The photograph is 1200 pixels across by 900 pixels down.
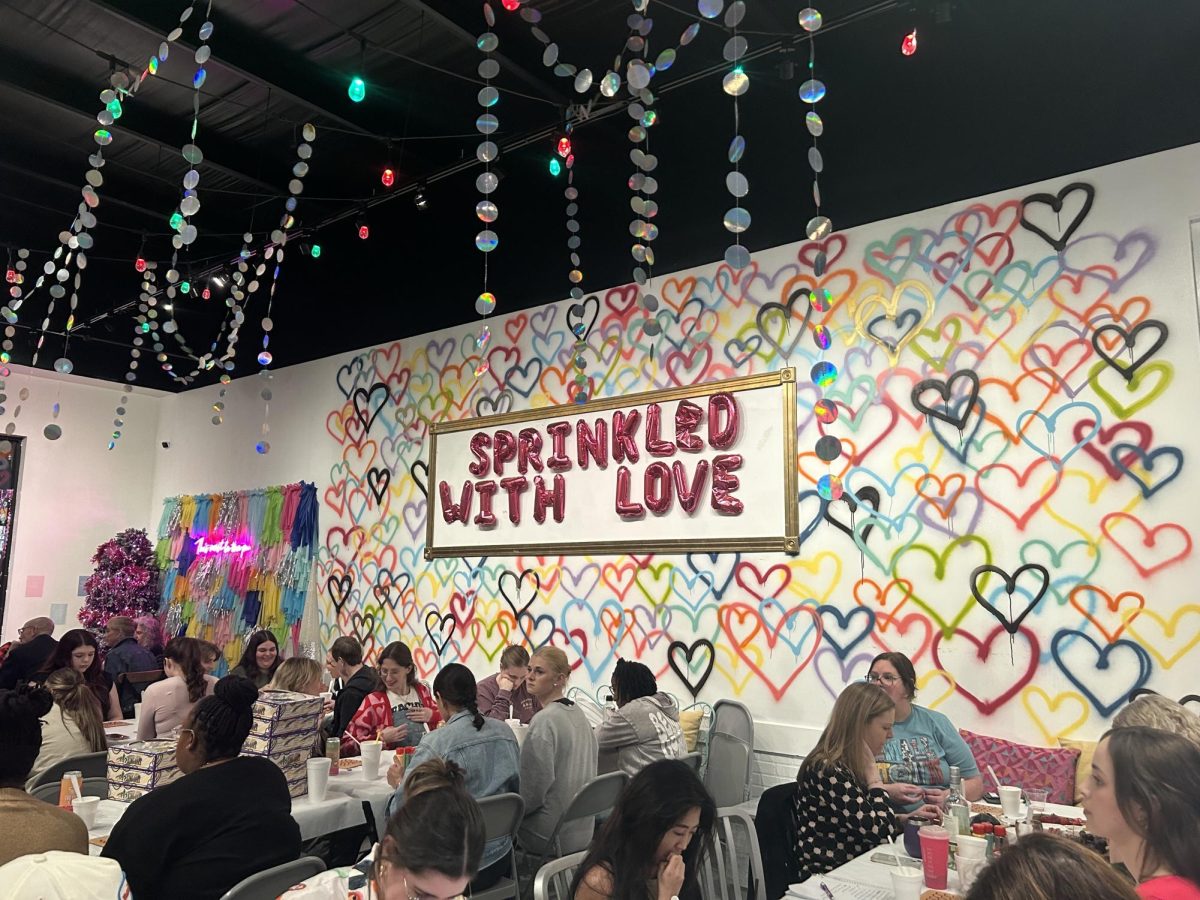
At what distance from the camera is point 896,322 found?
445 centimetres

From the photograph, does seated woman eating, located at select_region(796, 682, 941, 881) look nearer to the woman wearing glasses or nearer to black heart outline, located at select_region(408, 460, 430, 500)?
the woman wearing glasses

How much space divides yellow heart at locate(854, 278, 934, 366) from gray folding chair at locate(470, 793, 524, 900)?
2.84m

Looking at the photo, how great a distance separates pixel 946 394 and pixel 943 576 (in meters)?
0.89

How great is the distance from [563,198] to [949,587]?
3220 mm

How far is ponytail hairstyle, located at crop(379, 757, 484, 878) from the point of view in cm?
183

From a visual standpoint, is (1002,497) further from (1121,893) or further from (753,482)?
(1121,893)

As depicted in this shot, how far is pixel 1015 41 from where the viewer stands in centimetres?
376

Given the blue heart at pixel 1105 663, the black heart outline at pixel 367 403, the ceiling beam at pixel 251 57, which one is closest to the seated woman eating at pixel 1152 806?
the blue heart at pixel 1105 663

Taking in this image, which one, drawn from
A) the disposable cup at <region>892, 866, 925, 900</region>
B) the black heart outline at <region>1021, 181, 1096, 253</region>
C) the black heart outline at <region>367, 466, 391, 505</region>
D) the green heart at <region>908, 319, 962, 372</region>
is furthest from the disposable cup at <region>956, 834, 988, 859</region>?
the black heart outline at <region>367, 466, 391, 505</region>

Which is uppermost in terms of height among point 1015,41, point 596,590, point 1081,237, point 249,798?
point 1015,41

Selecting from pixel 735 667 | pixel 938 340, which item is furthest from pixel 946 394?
pixel 735 667

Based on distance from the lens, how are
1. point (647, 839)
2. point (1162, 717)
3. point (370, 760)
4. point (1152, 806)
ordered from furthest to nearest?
point (370, 760), point (1162, 717), point (647, 839), point (1152, 806)

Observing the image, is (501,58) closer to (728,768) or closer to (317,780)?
(317,780)

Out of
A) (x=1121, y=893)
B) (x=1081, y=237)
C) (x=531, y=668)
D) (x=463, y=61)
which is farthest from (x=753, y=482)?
(x=1121, y=893)
